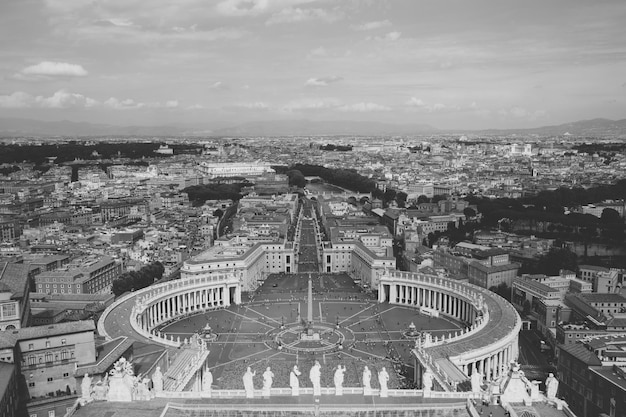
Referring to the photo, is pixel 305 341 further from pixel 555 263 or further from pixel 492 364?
pixel 555 263

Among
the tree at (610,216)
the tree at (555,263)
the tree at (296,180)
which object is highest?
the tree at (296,180)

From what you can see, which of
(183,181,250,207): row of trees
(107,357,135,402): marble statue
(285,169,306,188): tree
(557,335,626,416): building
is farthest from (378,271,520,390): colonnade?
(285,169,306,188): tree

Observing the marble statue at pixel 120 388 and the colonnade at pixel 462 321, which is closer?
the marble statue at pixel 120 388

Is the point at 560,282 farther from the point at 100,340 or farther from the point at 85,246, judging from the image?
the point at 85,246

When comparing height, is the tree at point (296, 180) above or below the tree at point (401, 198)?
above

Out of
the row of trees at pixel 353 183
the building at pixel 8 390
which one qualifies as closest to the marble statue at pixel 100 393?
the building at pixel 8 390

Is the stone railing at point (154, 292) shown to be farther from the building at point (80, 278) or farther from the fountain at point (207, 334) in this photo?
the building at point (80, 278)

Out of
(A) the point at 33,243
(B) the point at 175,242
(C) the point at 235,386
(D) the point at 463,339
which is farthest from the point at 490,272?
(A) the point at 33,243
